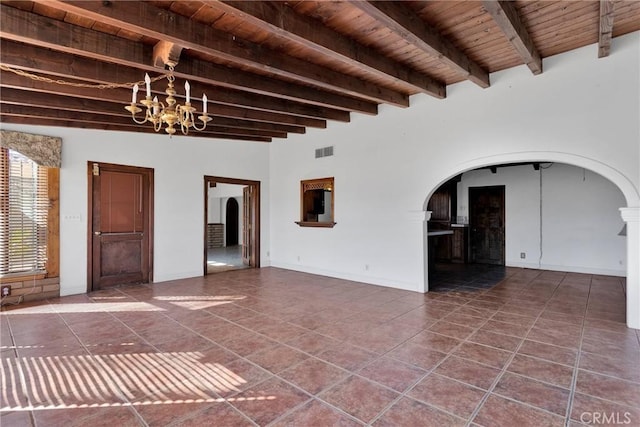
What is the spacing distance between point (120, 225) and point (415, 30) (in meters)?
5.39

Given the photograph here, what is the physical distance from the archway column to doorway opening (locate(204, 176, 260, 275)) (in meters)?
6.23

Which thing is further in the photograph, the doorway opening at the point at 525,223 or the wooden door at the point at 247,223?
the wooden door at the point at 247,223

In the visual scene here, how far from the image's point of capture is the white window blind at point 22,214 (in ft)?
14.7

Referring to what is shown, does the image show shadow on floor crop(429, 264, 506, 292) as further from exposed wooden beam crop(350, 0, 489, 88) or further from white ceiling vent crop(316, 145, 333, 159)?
exposed wooden beam crop(350, 0, 489, 88)

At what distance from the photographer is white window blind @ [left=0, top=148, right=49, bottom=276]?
14.7 feet

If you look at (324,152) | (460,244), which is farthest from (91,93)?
(460,244)

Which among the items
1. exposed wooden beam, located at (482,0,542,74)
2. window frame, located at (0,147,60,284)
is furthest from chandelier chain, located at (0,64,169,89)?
exposed wooden beam, located at (482,0,542,74)

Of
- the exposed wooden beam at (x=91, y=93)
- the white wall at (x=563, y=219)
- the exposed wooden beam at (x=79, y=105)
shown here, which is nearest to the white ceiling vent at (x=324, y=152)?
the exposed wooden beam at (x=79, y=105)

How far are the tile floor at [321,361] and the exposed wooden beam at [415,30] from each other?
2810 millimetres

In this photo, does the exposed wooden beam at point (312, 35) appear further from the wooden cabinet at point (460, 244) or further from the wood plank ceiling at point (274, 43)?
the wooden cabinet at point (460, 244)

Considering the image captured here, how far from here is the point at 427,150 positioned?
16.6 feet

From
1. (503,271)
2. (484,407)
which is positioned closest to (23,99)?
(484,407)

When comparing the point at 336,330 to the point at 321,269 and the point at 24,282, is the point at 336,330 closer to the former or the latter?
the point at 321,269

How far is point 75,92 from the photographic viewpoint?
3.73 metres
